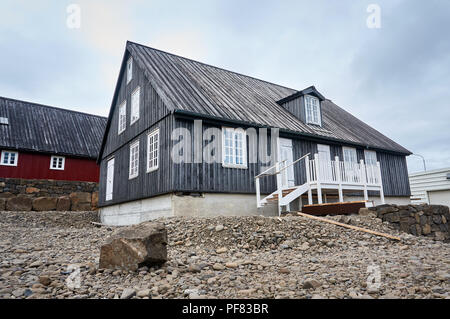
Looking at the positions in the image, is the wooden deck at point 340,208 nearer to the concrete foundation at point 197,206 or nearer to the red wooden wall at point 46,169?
the concrete foundation at point 197,206

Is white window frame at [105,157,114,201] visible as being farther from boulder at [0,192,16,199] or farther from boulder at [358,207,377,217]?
boulder at [358,207,377,217]

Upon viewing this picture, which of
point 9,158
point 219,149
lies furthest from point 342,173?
point 9,158

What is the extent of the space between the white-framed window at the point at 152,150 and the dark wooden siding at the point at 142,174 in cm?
20

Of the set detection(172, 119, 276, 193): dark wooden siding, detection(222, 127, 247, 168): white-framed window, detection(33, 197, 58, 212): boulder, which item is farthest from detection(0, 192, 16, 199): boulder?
detection(222, 127, 247, 168): white-framed window

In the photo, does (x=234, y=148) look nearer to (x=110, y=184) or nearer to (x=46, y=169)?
(x=110, y=184)

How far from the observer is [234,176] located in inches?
438

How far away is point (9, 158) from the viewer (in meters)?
19.7

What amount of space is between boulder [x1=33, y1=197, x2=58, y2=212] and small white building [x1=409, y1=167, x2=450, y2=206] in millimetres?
20831

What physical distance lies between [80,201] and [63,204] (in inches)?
39.8

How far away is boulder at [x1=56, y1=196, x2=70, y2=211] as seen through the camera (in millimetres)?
A: 18328

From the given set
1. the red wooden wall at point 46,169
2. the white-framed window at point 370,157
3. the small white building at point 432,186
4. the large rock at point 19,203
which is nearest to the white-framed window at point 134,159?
the large rock at point 19,203

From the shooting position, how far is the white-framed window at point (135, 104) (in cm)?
1388
